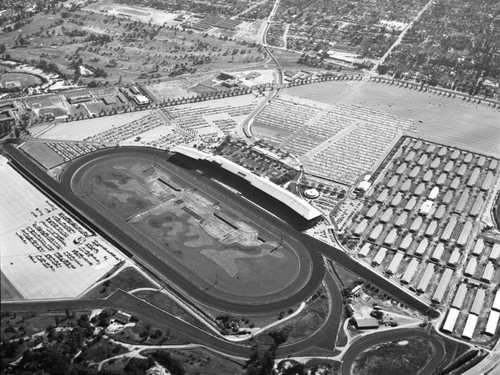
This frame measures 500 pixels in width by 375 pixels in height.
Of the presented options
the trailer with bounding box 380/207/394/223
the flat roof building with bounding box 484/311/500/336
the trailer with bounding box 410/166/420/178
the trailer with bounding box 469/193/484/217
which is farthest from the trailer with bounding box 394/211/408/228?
the flat roof building with bounding box 484/311/500/336

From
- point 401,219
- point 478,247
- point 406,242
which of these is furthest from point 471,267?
point 401,219

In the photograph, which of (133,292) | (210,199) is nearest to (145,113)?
(210,199)

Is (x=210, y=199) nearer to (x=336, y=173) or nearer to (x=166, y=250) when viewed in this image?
(x=166, y=250)

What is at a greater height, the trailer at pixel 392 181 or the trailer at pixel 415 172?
the trailer at pixel 415 172

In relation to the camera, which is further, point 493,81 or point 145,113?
point 493,81

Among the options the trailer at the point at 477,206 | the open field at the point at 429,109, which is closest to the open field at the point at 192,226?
the trailer at the point at 477,206

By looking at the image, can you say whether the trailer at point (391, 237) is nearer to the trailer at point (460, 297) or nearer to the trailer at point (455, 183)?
the trailer at point (460, 297)

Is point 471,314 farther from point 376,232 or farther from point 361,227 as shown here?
point 361,227

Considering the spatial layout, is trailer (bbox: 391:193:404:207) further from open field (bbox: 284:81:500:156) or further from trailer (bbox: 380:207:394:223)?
open field (bbox: 284:81:500:156)
